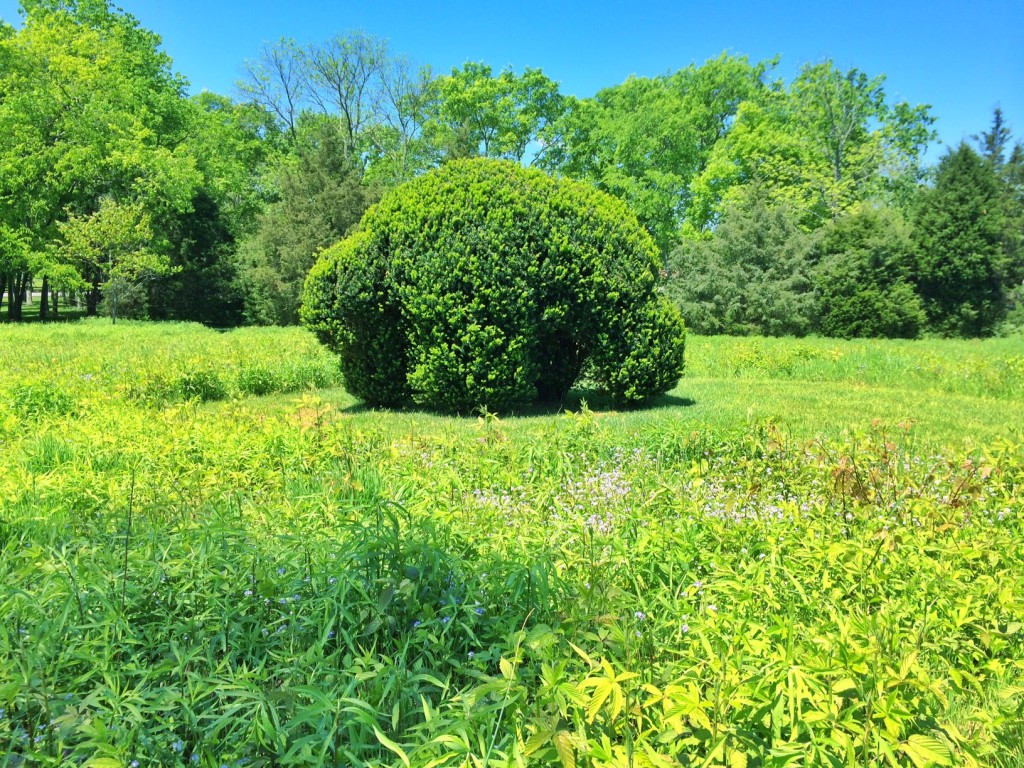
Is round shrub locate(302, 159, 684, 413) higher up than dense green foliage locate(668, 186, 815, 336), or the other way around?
dense green foliage locate(668, 186, 815, 336)

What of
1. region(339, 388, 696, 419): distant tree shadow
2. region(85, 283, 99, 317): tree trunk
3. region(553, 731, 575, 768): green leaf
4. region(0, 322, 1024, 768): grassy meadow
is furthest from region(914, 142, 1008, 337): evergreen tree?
region(85, 283, 99, 317): tree trunk

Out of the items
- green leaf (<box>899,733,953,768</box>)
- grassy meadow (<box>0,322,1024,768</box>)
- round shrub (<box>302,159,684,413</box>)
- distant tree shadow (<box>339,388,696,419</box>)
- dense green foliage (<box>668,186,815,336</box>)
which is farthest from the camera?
dense green foliage (<box>668,186,815,336</box>)

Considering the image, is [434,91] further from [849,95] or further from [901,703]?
[901,703]

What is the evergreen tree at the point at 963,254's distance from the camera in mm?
24172

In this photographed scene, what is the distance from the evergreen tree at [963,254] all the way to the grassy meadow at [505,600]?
76.9 ft

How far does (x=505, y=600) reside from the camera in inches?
96.3

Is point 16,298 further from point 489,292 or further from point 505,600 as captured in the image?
point 505,600

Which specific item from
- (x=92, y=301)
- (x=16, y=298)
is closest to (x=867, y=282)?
(x=92, y=301)

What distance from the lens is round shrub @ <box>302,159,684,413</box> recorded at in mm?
Answer: 7316

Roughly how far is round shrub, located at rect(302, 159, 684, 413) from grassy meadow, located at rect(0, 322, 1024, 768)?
226cm

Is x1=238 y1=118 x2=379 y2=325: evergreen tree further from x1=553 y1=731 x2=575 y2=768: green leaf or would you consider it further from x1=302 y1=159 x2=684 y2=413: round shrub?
x1=553 y1=731 x2=575 y2=768: green leaf

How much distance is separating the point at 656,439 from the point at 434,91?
1696 inches

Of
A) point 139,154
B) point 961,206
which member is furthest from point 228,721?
point 139,154

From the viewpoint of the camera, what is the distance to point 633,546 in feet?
10.0
